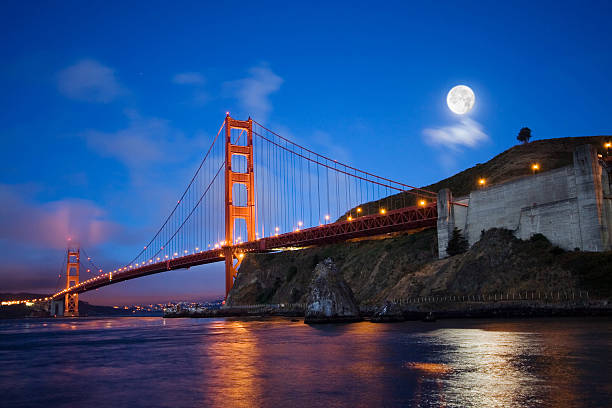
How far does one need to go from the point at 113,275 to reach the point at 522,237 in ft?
285

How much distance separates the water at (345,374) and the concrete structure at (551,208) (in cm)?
1775

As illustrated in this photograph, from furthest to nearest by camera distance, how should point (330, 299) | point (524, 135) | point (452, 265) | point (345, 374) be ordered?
point (524, 135) < point (452, 265) < point (330, 299) < point (345, 374)

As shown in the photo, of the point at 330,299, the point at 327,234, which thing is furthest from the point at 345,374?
the point at 327,234

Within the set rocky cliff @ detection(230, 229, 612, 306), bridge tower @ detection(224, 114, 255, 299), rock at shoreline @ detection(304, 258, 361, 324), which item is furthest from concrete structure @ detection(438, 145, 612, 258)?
bridge tower @ detection(224, 114, 255, 299)

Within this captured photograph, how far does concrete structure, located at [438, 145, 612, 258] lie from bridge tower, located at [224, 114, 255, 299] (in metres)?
38.4

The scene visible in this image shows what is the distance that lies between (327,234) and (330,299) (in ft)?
73.0

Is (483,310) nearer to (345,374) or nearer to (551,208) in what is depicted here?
(551,208)

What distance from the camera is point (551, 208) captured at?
46969mm

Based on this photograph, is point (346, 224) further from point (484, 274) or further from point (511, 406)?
point (511, 406)

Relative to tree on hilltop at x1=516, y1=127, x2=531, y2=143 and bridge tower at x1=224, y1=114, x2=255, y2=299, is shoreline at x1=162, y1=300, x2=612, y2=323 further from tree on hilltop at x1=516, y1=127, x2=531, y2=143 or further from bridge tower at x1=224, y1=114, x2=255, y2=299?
tree on hilltop at x1=516, y1=127, x2=531, y2=143

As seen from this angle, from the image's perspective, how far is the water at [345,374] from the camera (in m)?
12.8

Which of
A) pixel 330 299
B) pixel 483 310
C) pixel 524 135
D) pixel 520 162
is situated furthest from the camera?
A: pixel 524 135

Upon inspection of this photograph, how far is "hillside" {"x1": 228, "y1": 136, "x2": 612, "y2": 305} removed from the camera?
4200 cm

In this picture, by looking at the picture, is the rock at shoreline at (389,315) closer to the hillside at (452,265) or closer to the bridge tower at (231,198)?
the hillside at (452,265)
